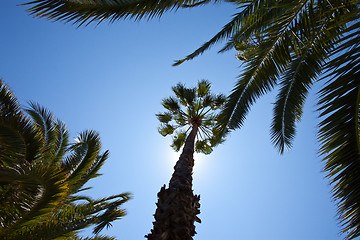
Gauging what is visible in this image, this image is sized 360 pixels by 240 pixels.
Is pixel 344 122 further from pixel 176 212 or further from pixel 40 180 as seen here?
pixel 40 180

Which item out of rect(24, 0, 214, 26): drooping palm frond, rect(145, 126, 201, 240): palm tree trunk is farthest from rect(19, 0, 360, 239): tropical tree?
rect(145, 126, 201, 240): palm tree trunk

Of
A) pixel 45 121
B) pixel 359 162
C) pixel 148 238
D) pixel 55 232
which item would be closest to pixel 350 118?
pixel 359 162

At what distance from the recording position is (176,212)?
3309mm

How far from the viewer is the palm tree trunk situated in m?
3.04

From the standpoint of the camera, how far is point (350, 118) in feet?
8.60

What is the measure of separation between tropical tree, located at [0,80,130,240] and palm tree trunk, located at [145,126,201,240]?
1.98 meters

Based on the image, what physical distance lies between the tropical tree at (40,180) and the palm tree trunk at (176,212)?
198 centimetres

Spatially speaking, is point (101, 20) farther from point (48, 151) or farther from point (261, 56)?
point (48, 151)

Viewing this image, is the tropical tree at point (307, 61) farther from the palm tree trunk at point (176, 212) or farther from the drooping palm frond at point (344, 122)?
the palm tree trunk at point (176, 212)

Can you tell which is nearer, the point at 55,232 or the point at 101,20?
the point at 101,20

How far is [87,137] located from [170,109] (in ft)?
14.8

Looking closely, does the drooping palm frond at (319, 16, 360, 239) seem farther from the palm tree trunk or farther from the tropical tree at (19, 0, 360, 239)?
the palm tree trunk

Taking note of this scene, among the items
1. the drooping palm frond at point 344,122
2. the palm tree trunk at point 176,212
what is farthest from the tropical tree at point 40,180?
the drooping palm frond at point 344,122

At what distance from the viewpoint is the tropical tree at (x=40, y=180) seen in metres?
3.87
